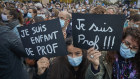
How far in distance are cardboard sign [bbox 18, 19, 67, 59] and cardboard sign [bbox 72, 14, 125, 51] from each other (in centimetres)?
25

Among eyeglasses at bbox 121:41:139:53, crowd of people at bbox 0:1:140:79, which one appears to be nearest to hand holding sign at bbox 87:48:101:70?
crowd of people at bbox 0:1:140:79

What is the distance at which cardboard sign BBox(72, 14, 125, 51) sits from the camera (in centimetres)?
170

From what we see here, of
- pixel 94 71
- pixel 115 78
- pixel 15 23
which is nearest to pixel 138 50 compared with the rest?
pixel 115 78

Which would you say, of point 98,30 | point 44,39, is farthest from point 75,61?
point 98,30

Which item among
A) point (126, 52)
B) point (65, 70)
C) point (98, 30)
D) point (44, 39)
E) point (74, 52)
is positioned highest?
point (98, 30)

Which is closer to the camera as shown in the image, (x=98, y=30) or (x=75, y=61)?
(x=98, y=30)

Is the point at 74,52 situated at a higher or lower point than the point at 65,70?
higher

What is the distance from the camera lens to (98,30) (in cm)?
176

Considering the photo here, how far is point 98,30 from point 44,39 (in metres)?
0.76

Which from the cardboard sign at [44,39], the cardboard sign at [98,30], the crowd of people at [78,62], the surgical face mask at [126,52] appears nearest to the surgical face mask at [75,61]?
the crowd of people at [78,62]

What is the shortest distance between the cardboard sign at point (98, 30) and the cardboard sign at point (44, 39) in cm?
25

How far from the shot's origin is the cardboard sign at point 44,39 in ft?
6.33

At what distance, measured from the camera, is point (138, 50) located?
198 centimetres

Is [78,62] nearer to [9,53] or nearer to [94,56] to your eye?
[94,56]
